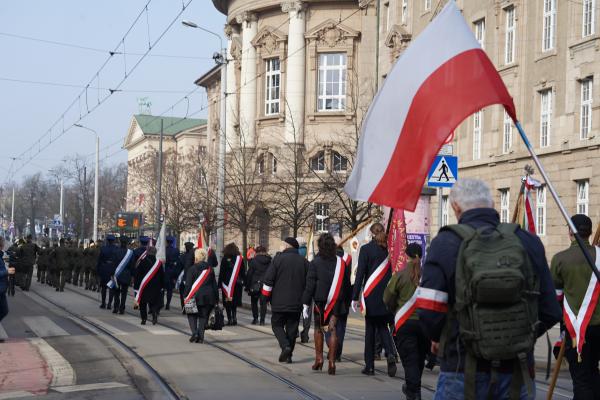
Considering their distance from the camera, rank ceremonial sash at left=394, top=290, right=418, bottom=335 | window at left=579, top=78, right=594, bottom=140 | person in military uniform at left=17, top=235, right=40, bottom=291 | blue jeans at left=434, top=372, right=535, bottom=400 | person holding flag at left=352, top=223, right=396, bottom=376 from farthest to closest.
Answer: person in military uniform at left=17, top=235, right=40, bottom=291 → window at left=579, top=78, right=594, bottom=140 → person holding flag at left=352, top=223, right=396, bottom=376 → ceremonial sash at left=394, top=290, right=418, bottom=335 → blue jeans at left=434, top=372, right=535, bottom=400

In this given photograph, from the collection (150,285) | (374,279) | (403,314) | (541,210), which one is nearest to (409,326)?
(403,314)

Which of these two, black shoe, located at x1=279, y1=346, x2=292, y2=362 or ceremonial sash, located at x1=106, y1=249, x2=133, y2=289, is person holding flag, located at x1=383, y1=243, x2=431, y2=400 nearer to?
black shoe, located at x1=279, y1=346, x2=292, y2=362

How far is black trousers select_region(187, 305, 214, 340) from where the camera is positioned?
685 inches

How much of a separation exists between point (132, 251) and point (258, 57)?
3302 centimetres

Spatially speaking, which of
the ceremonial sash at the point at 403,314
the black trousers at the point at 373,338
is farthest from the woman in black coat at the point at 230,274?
the ceremonial sash at the point at 403,314

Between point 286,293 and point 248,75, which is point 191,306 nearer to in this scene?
point 286,293

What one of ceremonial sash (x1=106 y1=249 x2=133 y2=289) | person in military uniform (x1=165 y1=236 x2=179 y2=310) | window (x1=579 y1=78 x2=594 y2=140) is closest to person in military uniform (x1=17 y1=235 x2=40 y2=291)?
person in military uniform (x1=165 y1=236 x2=179 y2=310)

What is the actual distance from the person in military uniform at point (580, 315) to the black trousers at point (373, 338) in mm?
4467

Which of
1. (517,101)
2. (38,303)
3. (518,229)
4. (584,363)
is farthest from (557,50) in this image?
(518,229)

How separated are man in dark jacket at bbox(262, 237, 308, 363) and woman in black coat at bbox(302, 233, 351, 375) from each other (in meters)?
0.60

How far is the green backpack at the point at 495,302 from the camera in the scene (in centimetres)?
500

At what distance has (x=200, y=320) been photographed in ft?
57.3

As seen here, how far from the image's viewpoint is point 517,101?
3475 cm

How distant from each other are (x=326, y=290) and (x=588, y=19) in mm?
20138
